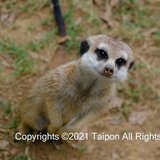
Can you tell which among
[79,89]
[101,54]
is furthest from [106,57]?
[79,89]

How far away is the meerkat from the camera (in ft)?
12.5

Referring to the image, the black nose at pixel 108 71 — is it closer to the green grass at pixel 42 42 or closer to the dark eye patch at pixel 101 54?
the dark eye patch at pixel 101 54

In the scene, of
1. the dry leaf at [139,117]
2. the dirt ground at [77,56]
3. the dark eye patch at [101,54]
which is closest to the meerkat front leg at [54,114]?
the dirt ground at [77,56]

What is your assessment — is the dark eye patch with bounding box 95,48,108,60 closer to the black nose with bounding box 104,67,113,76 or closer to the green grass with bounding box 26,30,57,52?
the black nose with bounding box 104,67,113,76

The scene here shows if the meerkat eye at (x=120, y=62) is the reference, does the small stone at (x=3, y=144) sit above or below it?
below

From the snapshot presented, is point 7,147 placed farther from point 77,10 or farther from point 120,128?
point 77,10

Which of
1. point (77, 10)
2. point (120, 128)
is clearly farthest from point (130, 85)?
point (77, 10)

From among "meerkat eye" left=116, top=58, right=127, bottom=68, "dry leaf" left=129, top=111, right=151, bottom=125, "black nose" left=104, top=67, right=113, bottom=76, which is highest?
"black nose" left=104, top=67, right=113, bottom=76

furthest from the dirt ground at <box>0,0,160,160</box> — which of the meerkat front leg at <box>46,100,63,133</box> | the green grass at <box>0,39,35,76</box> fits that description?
the meerkat front leg at <box>46,100,63,133</box>

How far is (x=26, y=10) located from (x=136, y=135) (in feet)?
5.51

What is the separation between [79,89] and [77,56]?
1.18 metres

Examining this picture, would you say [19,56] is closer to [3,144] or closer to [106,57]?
[3,144]

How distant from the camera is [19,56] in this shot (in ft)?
16.6

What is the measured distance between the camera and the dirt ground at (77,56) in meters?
4.59
